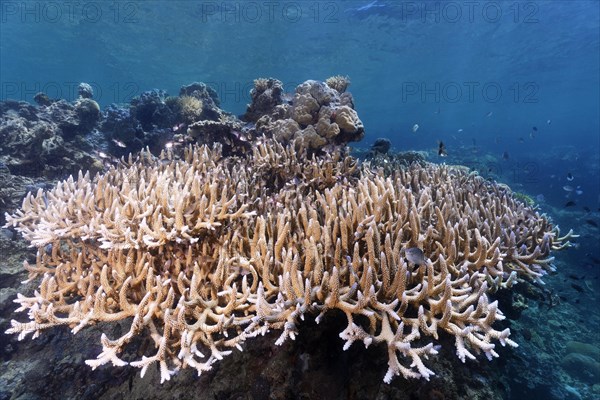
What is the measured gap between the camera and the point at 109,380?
321 cm

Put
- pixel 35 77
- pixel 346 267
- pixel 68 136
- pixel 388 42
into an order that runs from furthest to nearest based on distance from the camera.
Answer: pixel 35 77 → pixel 388 42 → pixel 68 136 → pixel 346 267

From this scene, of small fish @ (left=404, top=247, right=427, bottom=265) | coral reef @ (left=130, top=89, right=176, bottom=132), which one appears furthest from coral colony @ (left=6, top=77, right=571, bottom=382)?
coral reef @ (left=130, top=89, right=176, bottom=132)

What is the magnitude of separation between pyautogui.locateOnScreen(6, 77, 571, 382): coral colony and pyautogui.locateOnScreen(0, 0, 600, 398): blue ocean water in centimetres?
1406

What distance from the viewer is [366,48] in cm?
4403

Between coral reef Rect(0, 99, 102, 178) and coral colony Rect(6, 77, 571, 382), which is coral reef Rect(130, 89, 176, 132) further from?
coral colony Rect(6, 77, 571, 382)

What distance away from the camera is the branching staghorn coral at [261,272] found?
241cm

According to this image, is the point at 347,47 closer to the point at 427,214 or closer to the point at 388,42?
the point at 388,42

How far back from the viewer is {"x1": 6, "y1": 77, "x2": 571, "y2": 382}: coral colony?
95.1 inches

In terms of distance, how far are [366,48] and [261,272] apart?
158ft

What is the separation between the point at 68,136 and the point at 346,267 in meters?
10.7

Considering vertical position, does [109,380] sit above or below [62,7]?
below

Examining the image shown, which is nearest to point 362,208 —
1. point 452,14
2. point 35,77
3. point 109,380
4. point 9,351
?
point 109,380

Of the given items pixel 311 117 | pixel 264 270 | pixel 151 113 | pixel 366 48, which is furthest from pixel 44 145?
pixel 366 48

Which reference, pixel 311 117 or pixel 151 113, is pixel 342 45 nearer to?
pixel 151 113
